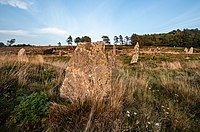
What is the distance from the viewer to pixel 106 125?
2.84m

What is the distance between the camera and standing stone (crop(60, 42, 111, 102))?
147 inches

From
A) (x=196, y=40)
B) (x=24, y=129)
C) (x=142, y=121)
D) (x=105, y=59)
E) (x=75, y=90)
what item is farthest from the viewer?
(x=196, y=40)

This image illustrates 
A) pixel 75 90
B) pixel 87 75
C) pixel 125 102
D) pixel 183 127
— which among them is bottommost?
pixel 183 127

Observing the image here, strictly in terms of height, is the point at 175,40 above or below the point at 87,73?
above

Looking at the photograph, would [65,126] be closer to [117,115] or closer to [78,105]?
[78,105]

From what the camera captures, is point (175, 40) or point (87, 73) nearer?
point (87, 73)

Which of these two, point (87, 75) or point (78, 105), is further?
point (87, 75)

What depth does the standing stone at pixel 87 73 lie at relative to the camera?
12.3 ft

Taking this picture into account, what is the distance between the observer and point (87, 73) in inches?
152

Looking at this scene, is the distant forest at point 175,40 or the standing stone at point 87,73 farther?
the distant forest at point 175,40

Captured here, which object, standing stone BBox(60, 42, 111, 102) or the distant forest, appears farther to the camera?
the distant forest

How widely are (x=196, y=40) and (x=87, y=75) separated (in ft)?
265

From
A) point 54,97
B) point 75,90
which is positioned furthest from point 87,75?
point 54,97

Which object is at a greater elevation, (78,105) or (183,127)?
(78,105)
